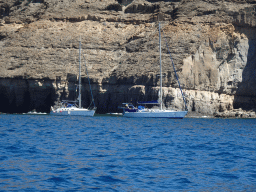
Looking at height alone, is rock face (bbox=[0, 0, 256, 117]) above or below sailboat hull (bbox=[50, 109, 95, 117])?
above

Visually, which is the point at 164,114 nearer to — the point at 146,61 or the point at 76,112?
the point at 76,112

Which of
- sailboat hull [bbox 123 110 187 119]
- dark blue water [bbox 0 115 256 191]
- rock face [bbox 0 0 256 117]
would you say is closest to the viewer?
dark blue water [bbox 0 115 256 191]

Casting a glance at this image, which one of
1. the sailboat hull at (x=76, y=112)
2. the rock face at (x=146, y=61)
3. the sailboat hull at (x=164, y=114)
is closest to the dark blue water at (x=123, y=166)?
the sailboat hull at (x=164, y=114)

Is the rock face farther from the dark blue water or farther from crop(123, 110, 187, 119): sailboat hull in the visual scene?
the dark blue water

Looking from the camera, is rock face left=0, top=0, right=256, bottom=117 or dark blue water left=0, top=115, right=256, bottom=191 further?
rock face left=0, top=0, right=256, bottom=117

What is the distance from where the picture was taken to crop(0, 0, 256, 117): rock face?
63.5 meters

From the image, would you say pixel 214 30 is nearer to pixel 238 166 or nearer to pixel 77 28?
pixel 77 28

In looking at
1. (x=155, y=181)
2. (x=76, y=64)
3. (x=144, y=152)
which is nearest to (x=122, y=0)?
(x=76, y=64)

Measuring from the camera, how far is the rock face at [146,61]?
6353 centimetres

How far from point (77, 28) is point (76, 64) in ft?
30.2

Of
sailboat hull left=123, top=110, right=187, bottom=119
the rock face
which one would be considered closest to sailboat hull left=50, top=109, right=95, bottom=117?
sailboat hull left=123, top=110, right=187, bottom=119

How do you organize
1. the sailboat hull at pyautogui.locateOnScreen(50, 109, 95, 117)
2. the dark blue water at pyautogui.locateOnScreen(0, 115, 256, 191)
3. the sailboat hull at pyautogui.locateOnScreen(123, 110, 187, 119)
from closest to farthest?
the dark blue water at pyautogui.locateOnScreen(0, 115, 256, 191) → the sailboat hull at pyautogui.locateOnScreen(123, 110, 187, 119) → the sailboat hull at pyautogui.locateOnScreen(50, 109, 95, 117)

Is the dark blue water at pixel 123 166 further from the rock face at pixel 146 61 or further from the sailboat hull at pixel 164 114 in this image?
the rock face at pixel 146 61

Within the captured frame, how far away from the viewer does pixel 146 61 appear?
65.6 m
